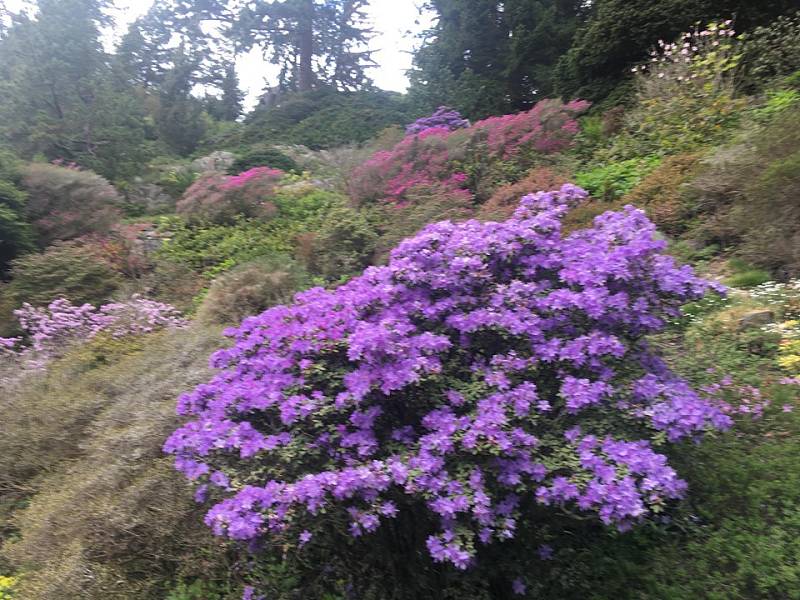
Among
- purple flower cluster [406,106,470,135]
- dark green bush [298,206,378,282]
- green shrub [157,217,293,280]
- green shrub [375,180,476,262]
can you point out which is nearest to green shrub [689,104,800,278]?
green shrub [375,180,476,262]

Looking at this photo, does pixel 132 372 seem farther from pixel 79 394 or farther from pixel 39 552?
pixel 39 552

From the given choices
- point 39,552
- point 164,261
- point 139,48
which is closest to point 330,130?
point 139,48

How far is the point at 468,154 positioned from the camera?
29.2 ft

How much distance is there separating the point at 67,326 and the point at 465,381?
219 inches

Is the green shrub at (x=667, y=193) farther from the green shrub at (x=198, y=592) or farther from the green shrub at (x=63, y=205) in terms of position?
the green shrub at (x=63, y=205)

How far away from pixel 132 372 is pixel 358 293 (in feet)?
9.12

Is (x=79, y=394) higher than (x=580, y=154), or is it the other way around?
(x=580, y=154)

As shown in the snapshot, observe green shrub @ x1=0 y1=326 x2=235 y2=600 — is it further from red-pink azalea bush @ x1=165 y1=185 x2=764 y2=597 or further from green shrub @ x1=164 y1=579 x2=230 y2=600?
red-pink azalea bush @ x1=165 y1=185 x2=764 y2=597

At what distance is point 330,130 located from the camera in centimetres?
2073

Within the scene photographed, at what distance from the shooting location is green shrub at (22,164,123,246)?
9125 millimetres

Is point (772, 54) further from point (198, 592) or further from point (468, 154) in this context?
point (198, 592)

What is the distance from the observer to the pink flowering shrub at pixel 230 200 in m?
9.87

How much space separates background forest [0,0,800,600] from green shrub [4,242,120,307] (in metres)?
0.04

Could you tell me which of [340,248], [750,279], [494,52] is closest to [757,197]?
[750,279]
